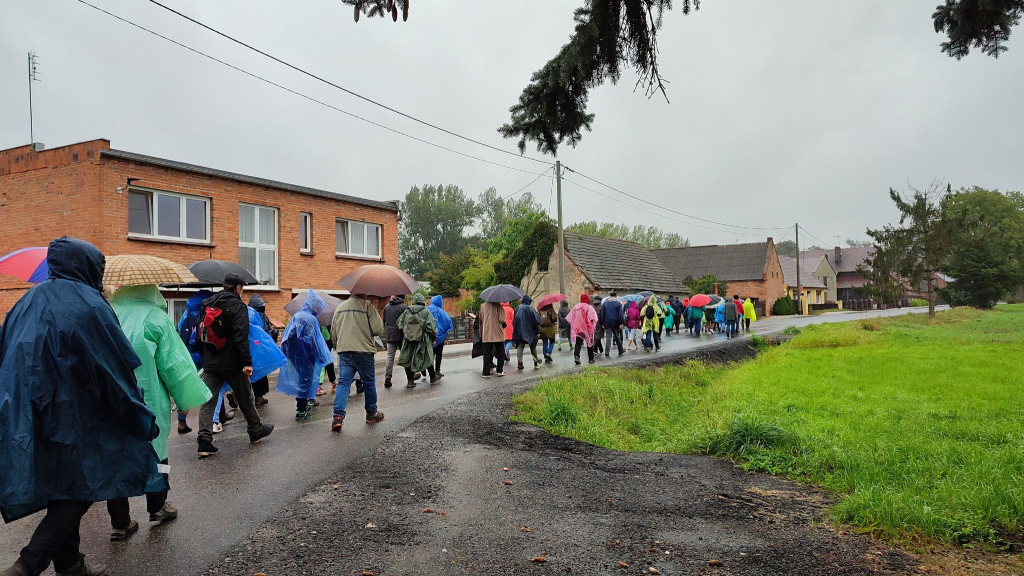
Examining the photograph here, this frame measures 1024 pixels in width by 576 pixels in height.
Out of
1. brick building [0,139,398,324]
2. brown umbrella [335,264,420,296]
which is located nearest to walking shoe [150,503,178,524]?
brown umbrella [335,264,420,296]

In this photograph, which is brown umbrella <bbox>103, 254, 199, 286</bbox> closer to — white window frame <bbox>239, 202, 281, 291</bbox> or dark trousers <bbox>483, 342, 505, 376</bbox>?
dark trousers <bbox>483, 342, 505, 376</bbox>

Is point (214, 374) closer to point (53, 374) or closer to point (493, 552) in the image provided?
point (53, 374)

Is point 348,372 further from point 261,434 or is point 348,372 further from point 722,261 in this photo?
point 722,261

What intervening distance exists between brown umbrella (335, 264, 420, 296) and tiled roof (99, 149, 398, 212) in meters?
11.9

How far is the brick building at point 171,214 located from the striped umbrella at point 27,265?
33.4 feet

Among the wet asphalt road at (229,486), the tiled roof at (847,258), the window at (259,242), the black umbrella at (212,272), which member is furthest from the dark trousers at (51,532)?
the tiled roof at (847,258)

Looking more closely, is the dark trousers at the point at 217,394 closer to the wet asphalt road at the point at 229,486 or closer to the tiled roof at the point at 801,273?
the wet asphalt road at the point at 229,486

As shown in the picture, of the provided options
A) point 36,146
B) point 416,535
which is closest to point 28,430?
point 416,535

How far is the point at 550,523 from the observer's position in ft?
14.8

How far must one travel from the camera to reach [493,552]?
4016 mm

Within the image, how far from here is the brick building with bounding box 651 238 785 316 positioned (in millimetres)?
60125

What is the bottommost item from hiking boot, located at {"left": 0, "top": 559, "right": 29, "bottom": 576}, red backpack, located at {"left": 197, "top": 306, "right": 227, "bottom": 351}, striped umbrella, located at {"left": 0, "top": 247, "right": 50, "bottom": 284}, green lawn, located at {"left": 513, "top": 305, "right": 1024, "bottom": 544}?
green lawn, located at {"left": 513, "top": 305, "right": 1024, "bottom": 544}

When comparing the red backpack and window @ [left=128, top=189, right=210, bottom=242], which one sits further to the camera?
window @ [left=128, top=189, right=210, bottom=242]

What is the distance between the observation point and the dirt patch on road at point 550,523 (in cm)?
384
